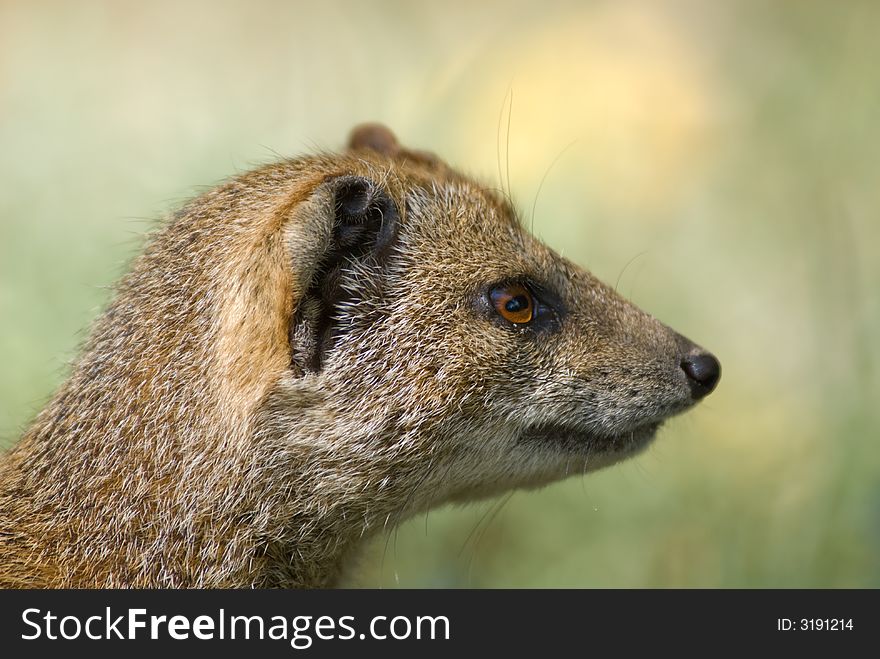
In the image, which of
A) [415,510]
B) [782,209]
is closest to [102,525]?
[415,510]

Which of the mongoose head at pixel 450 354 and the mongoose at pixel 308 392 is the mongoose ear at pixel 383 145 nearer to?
the mongoose head at pixel 450 354

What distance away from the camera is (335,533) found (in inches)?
144

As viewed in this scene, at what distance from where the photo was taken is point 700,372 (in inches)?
154

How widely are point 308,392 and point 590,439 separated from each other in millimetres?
1156

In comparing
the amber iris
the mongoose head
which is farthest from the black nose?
the amber iris

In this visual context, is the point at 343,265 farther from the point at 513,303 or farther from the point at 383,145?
the point at 383,145

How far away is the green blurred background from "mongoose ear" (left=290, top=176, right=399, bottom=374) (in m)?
3.14

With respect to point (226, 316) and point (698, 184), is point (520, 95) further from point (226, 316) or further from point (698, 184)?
point (226, 316)

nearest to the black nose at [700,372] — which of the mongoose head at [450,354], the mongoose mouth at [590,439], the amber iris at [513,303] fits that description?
the mongoose head at [450,354]

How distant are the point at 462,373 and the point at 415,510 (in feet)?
2.10

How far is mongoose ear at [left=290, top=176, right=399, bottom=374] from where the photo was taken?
346 cm

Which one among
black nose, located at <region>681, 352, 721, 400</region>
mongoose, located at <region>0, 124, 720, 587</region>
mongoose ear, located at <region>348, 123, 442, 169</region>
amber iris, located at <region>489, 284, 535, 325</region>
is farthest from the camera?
mongoose ear, located at <region>348, 123, 442, 169</region>

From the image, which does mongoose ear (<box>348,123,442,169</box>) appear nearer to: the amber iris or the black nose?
the amber iris

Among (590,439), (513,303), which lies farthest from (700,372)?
(513,303)
